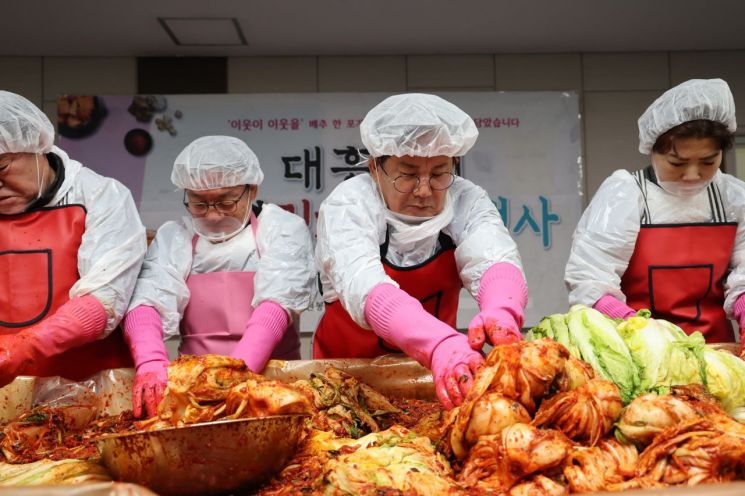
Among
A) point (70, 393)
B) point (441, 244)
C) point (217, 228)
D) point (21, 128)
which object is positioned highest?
point (21, 128)

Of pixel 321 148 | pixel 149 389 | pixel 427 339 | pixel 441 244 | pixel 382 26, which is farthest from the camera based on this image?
pixel 321 148

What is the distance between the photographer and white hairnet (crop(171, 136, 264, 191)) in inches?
115

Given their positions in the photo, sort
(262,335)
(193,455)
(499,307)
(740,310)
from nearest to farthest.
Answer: (193,455) < (499,307) < (262,335) < (740,310)

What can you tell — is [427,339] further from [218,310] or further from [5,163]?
[5,163]

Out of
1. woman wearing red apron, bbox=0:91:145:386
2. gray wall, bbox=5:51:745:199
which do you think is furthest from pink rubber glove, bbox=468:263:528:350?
gray wall, bbox=5:51:745:199

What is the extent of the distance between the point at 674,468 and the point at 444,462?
1.48 feet

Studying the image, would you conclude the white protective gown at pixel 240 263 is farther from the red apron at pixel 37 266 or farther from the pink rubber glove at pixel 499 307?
the pink rubber glove at pixel 499 307

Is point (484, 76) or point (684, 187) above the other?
point (484, 76)

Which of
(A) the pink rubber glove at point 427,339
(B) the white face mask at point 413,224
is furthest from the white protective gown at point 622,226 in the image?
(A) the pink rubber glove at point 427,339

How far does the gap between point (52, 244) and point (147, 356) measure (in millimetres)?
598

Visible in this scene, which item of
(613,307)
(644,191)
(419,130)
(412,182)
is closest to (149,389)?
(412,182)

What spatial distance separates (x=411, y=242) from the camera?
2434mm

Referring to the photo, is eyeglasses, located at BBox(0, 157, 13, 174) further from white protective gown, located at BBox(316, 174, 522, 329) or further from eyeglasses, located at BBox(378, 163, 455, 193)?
eyeglasses, located at BBox(378, 163, 455, 193)

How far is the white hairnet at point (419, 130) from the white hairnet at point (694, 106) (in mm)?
1014
